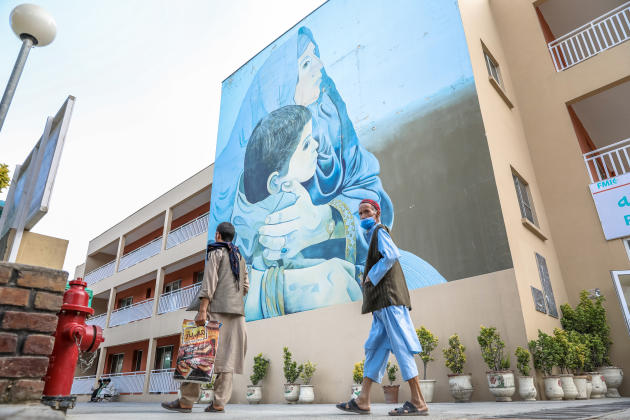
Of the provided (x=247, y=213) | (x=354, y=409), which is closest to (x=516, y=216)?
(x=354, y=409)

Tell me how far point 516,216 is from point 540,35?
5398mm

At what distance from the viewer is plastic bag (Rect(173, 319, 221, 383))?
301 cm

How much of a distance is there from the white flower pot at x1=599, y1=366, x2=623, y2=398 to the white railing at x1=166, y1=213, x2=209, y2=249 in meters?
12.1

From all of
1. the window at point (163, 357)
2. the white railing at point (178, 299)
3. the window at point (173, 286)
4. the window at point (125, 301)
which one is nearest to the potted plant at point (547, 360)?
the white railing at point (178, 299)

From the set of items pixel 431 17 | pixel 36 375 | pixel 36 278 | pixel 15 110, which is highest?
pixel 431 17

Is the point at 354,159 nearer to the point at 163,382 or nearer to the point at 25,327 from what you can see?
the point at 25,327

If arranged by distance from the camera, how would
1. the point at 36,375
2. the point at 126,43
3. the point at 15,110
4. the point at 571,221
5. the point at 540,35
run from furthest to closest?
the point at 540,35
the point at 571,221
the point at 126,43
the point at 15,110
the point at 36,375

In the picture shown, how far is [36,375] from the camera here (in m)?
1.50

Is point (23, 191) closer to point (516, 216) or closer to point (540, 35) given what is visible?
point (516, 216)

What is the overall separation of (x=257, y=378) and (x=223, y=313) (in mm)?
6426

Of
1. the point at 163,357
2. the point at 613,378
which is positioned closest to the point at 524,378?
the point at 613,378

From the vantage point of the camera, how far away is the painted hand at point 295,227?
9.45 metres

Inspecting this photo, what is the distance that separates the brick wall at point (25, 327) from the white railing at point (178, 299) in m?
13.2

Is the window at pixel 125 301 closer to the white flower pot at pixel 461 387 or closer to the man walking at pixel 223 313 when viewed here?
the white flower pot at pixel 461 387
